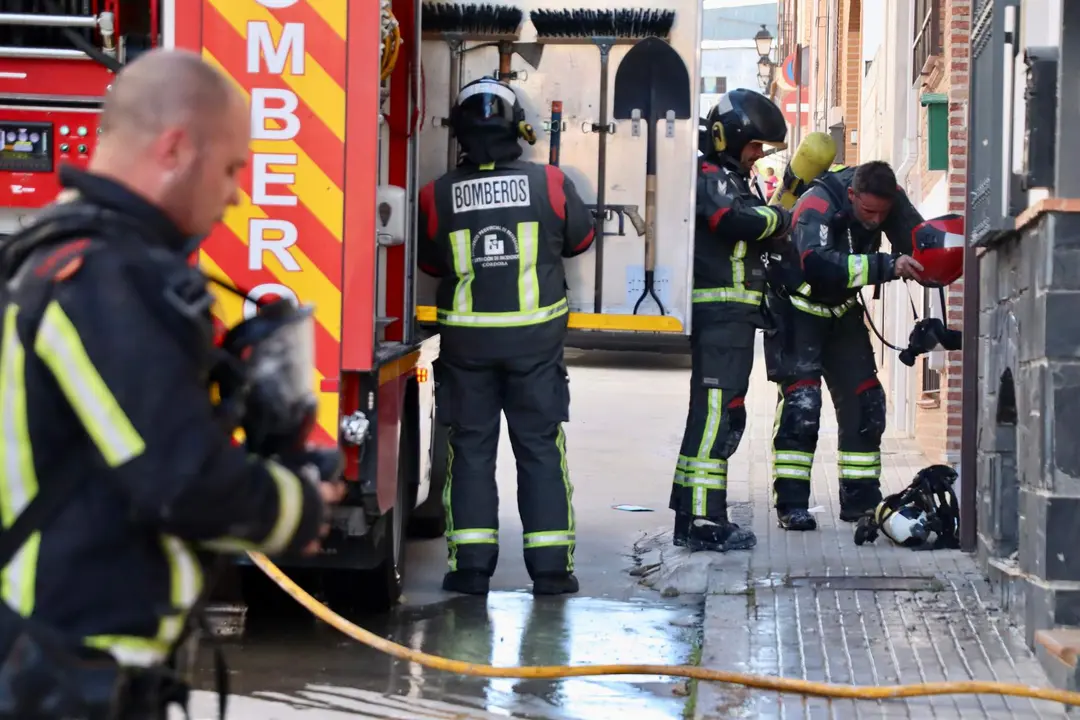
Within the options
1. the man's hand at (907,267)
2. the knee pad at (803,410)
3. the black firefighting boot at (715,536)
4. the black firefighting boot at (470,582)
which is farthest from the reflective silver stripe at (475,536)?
the man's hand at (907,267)

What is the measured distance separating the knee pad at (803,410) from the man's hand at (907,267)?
29.7 inches

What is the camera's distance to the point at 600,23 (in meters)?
7.27

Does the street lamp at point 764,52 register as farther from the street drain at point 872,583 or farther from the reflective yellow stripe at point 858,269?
the street drain at point 872,583

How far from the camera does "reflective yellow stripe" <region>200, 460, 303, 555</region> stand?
2.17m

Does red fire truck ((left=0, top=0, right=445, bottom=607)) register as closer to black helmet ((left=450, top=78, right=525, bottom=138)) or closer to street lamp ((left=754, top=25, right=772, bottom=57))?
black helmet ((left=450, top=78, right=525, bottom=138))

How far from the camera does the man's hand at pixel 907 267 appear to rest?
7.63 meters

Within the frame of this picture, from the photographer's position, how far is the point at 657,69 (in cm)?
725

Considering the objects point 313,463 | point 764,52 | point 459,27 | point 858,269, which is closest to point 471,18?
point 459,27

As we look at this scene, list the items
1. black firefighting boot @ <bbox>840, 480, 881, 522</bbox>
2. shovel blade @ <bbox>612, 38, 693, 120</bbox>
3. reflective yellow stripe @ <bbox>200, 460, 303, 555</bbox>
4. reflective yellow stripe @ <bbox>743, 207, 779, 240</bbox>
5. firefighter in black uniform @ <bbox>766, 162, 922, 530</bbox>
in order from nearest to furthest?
reflective yellow stripe @ <bbox>200, 460, 303, 555</bbox>, shovel blade @ <bbox>612, 38, 693, 120</bbox>, reflective yellow stripe @ <bbox>743, 207, 779, 240</bbox>, firefighter in black uniform @ <bbox>766, 162, 922, 530</bbox>, black firefighting boot @ <bbox>840, 480, 881, 522</bbox>

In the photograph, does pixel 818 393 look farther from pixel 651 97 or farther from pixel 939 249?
pixel 651 97

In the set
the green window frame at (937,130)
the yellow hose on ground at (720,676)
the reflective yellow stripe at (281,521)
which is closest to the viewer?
the reflective yellow stripe at (281,521)

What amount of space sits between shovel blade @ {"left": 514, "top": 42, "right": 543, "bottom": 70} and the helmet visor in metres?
0.72

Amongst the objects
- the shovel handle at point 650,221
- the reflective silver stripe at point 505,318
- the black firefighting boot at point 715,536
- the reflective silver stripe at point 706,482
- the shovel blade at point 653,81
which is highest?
the shovel blade at point 653,81

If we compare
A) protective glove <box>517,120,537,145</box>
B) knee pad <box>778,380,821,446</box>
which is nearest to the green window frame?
knee pad <box>778,380,821,446</box>
